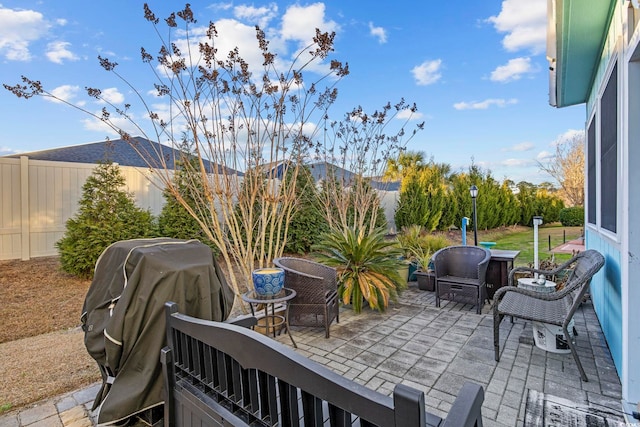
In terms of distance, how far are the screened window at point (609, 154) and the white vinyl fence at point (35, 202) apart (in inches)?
248

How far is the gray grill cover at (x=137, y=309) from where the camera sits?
1.56 m

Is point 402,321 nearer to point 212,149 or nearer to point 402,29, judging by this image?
point 212,149

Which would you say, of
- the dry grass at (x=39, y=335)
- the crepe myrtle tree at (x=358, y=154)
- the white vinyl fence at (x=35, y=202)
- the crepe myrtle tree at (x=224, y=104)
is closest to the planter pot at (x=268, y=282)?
the crepe myrtle tree at (x=224, y=104)

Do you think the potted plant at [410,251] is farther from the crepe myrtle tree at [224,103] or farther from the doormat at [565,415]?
the doormat at [565,415]

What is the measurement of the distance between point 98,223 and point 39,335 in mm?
2162

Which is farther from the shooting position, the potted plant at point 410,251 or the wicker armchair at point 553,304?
the potted plant at point 410,251

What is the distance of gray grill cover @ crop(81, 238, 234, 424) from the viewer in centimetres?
156

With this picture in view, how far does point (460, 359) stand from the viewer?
2709 millimetres

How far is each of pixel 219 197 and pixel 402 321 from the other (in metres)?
2.68

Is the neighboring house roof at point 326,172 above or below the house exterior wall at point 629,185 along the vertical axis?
above

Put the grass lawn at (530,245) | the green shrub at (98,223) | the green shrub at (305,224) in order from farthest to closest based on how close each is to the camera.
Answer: the green shrub at (305,224), the grass lawn at (530,245), the green shrub at (98,223)

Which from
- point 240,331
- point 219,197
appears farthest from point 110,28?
point 240,331

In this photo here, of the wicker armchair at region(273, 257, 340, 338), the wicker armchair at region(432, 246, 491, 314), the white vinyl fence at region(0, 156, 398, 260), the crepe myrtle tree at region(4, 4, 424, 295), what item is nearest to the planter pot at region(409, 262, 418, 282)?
the wicker armchair at region(432, 246, 491, 314)

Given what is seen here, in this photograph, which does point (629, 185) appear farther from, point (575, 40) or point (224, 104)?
point (224, 104)
